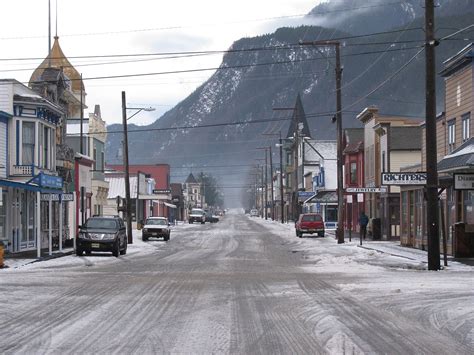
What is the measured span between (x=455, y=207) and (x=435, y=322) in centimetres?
2086

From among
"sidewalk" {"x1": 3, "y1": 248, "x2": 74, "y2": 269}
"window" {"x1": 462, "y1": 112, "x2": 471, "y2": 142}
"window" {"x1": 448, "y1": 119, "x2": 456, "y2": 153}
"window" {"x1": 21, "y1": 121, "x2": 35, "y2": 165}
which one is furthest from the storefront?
"window" {"x1": 462, "y1": 112, "x2": 471, "y2": 142}

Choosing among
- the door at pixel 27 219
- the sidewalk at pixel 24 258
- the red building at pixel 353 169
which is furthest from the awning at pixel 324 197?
the sidewalk at pixel 24 258

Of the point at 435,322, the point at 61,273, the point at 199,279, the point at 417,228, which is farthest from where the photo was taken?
the point at 417,228

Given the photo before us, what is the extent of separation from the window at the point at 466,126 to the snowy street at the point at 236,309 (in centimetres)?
716

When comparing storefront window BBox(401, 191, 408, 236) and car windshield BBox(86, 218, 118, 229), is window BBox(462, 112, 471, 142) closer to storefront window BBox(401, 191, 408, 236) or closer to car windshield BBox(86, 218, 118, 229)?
storefront window BBox(401, 191, 408, 236)

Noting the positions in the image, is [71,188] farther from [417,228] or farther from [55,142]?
[417,228]

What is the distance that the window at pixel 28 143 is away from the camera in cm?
3812

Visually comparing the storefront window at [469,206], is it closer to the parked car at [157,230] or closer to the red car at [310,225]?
the parked car at [157,230]

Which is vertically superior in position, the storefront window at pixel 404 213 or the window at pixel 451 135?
the window at pixel 451 135

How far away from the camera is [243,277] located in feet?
79.5

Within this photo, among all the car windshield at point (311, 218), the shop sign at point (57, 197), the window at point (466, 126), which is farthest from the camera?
Result: the car windshield at point (311, 218)

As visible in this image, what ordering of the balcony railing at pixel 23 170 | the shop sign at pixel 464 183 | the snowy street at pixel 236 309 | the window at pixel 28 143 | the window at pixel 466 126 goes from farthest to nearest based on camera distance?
1. the window at pixel 28 143
2. the balcony railing at pixel 23 170
3. the window at pixel 466 126
4. the shop sign at pixel 464 183
5. the snowy street at pixel 236 309

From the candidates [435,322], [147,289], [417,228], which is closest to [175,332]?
[435,322]

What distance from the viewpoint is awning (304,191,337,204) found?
256 ft
